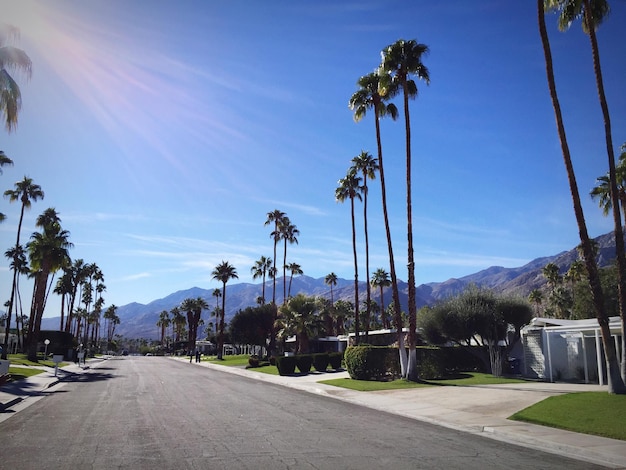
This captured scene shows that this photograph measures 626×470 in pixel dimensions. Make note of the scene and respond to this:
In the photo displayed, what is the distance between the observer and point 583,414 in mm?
13562

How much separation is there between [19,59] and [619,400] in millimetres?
27160

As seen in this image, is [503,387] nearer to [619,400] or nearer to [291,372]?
[619,400]

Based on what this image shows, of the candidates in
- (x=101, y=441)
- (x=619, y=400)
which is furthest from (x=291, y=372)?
(x=101, y=441)

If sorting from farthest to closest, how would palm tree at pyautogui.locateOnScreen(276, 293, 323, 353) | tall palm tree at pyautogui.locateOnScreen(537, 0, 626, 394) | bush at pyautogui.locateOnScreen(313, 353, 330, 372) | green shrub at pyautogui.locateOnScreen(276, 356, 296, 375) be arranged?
1. palm tree at pyautogui.locateOnScreen(276, 293, 323, 353)
2. bush at pyautogui.locateOnScreen(313, 353, 330, 372)
3. green shrub at pyautogui.locateOnScreen(276, 356, 296, 375)
4. tall palm tree at pyautogui.locateOnScreen(537, 0, 626, 394)

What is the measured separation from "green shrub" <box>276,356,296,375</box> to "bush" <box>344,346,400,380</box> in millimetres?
8658

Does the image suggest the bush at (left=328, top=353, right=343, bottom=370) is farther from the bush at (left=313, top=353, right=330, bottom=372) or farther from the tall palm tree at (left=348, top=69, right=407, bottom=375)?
the tall palm tree at (left=348, top=69, right=407, bottom=375)

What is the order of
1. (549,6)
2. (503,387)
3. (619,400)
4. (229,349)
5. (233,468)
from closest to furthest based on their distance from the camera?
(233,468), (619,400), (549,6), (503,387), (229,349)

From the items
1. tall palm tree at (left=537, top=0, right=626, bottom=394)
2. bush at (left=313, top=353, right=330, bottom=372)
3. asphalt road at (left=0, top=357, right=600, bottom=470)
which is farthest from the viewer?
bush at (left=313, top=353, right=330, bottom=372)

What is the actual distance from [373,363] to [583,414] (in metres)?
17.2

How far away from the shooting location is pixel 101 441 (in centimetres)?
1005

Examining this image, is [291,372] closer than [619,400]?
No

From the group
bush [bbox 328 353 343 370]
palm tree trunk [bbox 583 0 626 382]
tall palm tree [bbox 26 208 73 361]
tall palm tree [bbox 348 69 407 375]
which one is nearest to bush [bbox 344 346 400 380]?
tall palm tree [bbox 348 69 407 375]

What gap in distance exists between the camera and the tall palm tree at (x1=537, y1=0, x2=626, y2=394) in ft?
55.8

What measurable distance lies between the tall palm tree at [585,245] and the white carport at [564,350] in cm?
724
